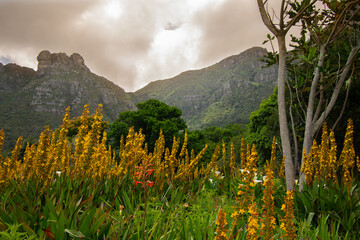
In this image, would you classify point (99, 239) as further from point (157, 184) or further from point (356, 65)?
point (356, 65)

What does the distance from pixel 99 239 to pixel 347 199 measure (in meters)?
3.40

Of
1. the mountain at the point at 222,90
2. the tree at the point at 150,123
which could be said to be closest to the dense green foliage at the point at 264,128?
the tree at the point at 150,123

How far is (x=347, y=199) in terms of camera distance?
9.95ft

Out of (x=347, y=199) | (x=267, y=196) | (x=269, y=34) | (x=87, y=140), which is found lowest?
(x=347, y=199)

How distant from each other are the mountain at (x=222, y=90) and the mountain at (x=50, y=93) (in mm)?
39264

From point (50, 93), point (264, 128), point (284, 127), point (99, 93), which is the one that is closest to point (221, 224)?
point (284, 127)

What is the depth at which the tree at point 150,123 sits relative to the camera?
21.9 meters

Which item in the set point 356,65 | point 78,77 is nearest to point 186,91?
point 78,77

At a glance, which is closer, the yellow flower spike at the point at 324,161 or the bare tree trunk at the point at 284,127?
the yellow flower spike at the point at 324,161

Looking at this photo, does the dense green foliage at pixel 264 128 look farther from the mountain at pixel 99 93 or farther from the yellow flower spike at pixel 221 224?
the mountain at pixel 99 93

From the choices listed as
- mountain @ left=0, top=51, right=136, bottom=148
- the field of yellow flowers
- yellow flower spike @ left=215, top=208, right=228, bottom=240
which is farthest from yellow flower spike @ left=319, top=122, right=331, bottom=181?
mountain @ left=0, top=51, right=136, bottom=148

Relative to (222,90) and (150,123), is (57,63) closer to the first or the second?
(222,90)

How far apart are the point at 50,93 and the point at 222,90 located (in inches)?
4270

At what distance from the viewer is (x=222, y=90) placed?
152250 millimetres
